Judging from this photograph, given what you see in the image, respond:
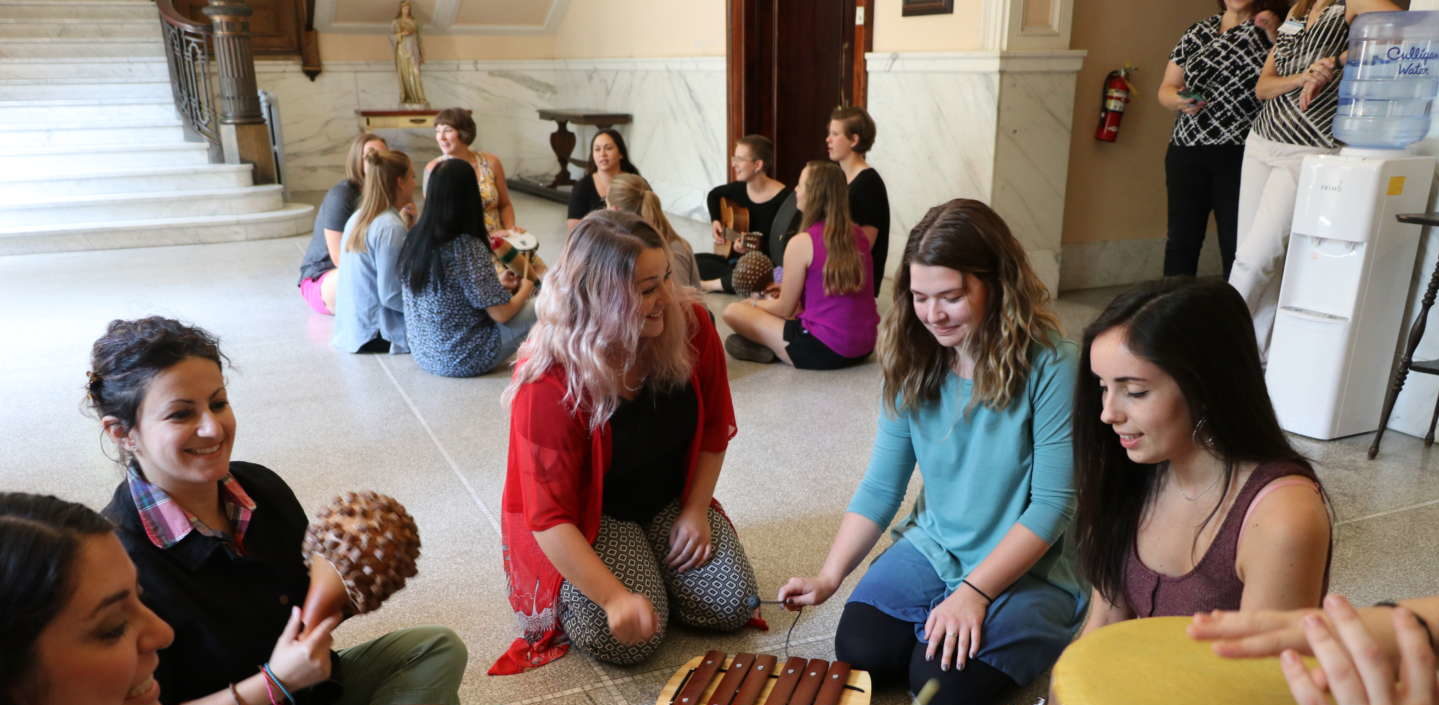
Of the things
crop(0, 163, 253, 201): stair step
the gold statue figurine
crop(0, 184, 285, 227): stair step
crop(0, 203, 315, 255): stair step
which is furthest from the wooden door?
crop(0, 203, 315, 255): stair step

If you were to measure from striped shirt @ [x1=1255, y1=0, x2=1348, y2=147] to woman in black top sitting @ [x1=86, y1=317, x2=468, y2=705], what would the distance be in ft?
12.8

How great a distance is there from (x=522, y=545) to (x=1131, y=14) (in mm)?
5010

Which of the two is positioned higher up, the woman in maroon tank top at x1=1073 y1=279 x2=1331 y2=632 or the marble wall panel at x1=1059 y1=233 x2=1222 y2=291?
the woman in maroon tank top at x1=1073 y1=279 x2=1331 y2=632

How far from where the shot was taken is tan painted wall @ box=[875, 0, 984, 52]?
564cm

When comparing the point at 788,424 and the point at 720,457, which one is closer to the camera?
the point at 720,457

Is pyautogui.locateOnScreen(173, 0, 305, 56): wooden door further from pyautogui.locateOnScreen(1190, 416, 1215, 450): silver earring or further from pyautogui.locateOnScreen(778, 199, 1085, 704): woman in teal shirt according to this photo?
pyautogui.locateOnScreen(1190, 416, 1215, 450): silver earring

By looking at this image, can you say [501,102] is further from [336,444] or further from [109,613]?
[109,613]

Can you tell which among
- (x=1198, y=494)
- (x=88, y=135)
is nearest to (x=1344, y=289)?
(x=1198, y=494)

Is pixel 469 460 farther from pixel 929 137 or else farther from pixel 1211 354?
pixel 929 137

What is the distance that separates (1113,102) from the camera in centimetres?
586

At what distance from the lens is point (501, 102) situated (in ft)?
37.3

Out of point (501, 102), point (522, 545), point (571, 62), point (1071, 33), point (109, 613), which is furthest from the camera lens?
point (501, 102)

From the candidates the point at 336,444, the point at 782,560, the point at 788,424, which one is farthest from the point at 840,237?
the point at 336,444

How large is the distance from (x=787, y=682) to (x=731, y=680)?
11 centimetres
